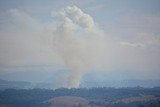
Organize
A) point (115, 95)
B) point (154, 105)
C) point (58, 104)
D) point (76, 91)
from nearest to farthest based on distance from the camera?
point (154, 105) < point (58, 104) < point (115, 95) < point (76, 91)

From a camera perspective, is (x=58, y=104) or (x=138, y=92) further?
(x=138, y=92)

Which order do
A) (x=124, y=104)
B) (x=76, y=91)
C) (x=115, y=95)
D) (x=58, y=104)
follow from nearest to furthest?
(x=124, y=104), (x=58, y=104), (x=115, y=95), (x=76, y=91)

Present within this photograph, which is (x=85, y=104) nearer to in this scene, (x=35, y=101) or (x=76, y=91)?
(x=35, y=101)

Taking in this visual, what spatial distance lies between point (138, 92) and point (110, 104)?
38366 millimetres

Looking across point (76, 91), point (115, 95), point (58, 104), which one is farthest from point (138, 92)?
point (58, 104)

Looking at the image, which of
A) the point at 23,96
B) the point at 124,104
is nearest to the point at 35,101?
the point at 23,96

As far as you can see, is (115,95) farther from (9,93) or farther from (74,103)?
(9,93)

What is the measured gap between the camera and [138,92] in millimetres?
148250

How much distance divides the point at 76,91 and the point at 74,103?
35942 mm

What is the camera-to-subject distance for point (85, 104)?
391 feet

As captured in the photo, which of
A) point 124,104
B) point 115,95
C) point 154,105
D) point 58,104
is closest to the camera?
point 154,105

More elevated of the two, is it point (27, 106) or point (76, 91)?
point (76, 91)

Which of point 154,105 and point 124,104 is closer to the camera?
point 154,105

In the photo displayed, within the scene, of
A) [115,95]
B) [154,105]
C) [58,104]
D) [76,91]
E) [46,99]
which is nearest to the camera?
[154,105]
